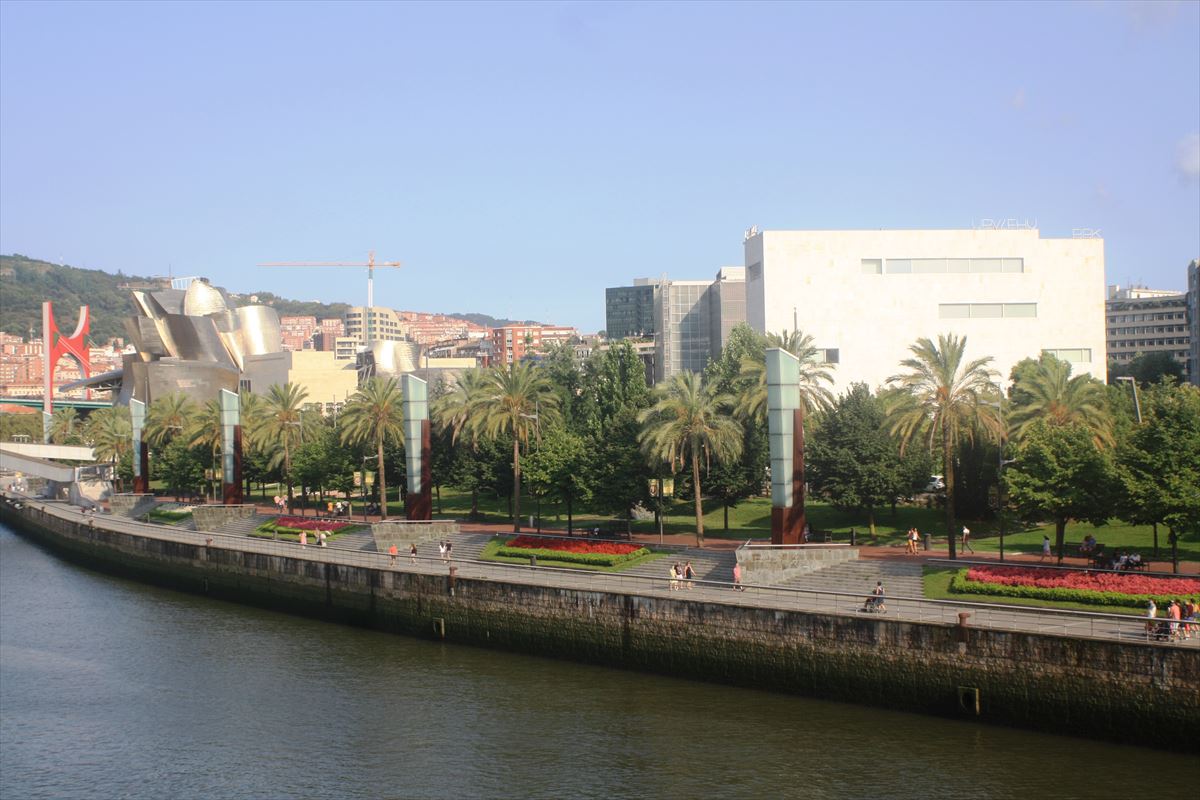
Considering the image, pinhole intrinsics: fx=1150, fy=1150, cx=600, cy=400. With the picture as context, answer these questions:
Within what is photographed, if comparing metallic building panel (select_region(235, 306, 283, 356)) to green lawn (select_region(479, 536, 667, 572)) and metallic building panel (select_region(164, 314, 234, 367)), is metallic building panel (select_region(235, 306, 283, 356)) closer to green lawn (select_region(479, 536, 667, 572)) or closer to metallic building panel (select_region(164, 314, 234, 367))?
metallic building panel (select_region(164, 314, 234, 367))

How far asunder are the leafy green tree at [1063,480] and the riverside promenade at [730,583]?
3.09 m

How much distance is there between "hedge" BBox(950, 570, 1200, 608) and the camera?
30422 mm

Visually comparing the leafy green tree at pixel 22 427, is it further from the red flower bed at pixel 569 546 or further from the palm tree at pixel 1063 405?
the palm tree at pixel 1063 405

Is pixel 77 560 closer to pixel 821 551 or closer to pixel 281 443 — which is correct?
pixel 281 443

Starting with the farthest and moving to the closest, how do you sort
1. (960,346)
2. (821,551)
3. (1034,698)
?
(960,346), (821,551), (1034,698)

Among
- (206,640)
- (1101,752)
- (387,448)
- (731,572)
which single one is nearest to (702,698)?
(731,572)

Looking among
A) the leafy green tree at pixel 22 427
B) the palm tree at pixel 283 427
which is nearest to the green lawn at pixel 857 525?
the palm tree at pixel 283 427

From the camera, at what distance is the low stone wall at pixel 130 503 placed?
8831 centimetres

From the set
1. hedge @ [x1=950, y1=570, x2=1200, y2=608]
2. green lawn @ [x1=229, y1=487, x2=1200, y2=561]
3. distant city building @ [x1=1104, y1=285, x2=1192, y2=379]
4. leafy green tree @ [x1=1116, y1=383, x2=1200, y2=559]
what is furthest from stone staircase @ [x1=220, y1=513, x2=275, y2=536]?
distant city building @ [x1=1104, y1=285, x2=1192, y2=379]

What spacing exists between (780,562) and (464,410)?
25.0 m

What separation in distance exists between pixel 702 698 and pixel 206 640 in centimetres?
2200

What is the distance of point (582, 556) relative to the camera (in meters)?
45.6

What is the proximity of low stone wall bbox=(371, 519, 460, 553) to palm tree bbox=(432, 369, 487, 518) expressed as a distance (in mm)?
4892

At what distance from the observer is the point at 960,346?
42719mm
